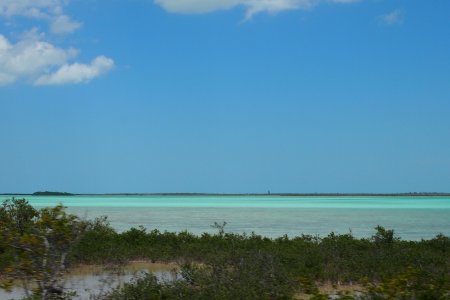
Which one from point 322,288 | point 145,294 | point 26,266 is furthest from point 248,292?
point 322,288

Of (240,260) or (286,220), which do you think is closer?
(240,260)

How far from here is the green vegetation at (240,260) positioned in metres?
6.33

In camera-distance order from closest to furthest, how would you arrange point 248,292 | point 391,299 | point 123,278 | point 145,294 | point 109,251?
point 391,299
point 248,292
point 145,294
point 123,278
point 109,251

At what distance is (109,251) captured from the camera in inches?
562

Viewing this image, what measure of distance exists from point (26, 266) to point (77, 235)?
747mm

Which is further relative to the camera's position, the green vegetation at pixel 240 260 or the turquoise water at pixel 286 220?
the turquoise water at pixel 286 220

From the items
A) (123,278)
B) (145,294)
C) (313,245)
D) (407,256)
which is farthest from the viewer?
(313,245)

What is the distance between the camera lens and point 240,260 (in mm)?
9586

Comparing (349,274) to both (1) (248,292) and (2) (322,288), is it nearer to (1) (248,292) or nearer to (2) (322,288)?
(2) (322,288)

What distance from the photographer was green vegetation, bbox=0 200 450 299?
633 cm

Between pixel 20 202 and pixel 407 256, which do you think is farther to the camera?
pixel 20 202

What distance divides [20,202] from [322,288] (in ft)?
36.9

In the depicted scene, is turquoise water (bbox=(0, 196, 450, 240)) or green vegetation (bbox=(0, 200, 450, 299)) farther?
turquoise water (bbox=(0, 196, 450, 240))

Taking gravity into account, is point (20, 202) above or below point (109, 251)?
above
